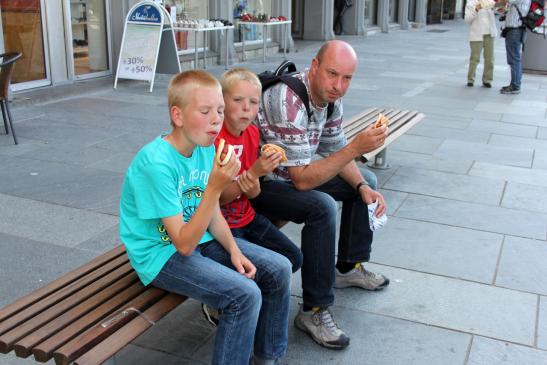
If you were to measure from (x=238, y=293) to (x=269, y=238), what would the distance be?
69 centimetres

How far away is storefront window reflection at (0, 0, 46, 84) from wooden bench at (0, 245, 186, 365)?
663 cm

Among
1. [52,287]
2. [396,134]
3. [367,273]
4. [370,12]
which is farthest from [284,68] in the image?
[370,12]

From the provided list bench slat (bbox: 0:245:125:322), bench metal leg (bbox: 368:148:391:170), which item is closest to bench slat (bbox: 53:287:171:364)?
bench slat (bbox: 0:245:125:322)

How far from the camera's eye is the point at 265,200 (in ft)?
10.5

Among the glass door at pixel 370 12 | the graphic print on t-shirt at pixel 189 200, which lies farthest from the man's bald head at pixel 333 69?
the glass door at pixel 370 12

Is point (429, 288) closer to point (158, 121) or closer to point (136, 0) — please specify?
point (158, 121)

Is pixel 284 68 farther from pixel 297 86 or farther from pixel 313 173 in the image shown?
pixel 313 173

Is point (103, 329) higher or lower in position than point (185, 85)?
lower

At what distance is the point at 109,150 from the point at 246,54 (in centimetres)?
793

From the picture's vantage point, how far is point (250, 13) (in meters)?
14.6

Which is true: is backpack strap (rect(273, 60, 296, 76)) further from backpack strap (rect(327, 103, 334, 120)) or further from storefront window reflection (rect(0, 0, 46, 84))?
storefront window reflection (rect(0, 0, 46, 84))

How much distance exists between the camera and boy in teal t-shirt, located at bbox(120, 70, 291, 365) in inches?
95.1

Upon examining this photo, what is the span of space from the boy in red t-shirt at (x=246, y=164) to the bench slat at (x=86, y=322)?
60cm

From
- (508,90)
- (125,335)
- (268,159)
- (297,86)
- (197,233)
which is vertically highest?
(297,86)
